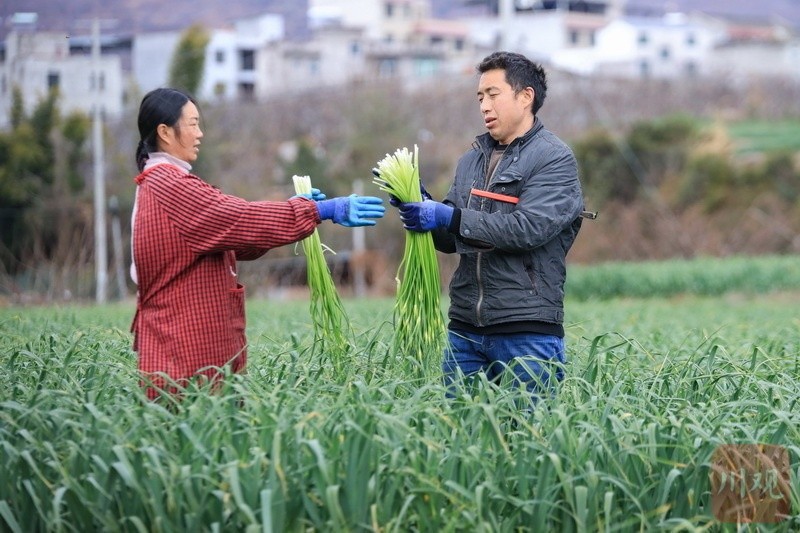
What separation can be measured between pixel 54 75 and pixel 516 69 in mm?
22779

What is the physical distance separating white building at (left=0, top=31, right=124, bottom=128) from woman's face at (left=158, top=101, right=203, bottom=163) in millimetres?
17349

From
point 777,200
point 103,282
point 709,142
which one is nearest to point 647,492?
point 103,282

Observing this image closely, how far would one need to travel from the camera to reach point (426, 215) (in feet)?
14.7

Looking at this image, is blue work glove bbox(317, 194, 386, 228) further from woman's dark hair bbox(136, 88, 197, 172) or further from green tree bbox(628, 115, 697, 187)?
green tree bbox(628, 115, 697, 187)

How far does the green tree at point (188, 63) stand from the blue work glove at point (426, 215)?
33.0 meters

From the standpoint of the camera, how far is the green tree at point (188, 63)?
37500 millimetres

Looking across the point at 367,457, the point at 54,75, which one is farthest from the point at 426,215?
the point at 54,75

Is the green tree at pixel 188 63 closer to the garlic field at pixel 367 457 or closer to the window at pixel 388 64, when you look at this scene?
the window at pixel 388 64

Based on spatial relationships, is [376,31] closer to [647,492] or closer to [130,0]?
[130,0]

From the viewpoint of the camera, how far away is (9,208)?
2680cm

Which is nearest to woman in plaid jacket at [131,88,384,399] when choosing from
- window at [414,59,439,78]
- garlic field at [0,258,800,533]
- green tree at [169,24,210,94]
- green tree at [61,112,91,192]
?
garlic field at [0,258,800,533]

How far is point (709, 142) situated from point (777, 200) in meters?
5.07

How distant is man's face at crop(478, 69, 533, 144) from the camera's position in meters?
4.53

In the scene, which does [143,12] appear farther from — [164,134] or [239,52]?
[239,52]
